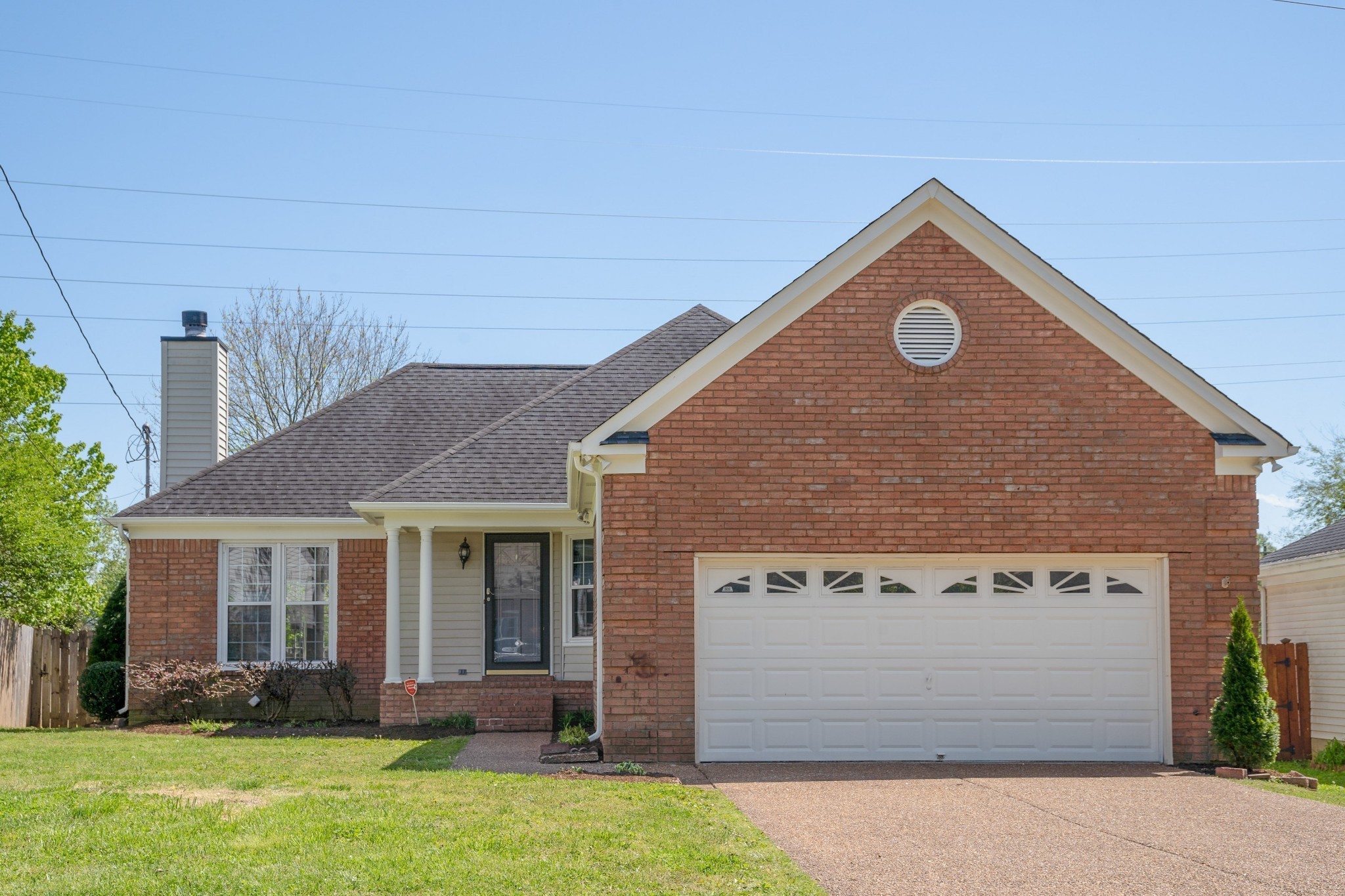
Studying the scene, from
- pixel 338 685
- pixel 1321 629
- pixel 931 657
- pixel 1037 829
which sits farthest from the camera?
pixel 1321 629

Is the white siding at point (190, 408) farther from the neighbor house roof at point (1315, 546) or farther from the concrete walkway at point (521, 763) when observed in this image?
the neighbor house roof at point (1315, 546)

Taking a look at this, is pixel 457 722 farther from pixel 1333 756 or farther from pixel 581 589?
pixel 1333 756

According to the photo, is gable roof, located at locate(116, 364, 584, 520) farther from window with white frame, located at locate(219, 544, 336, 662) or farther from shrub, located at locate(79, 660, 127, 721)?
shrub, located at locate(79, 660, 127, 721)

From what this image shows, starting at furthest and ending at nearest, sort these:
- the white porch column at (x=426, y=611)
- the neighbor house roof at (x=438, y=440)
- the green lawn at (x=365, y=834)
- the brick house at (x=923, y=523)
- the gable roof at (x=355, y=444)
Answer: the gable roof at (x=355, y=444) → the neighbor house roof at (x=438, y=440) → the white porch column at (x=426, y=611) → the brick house at (x=923, y=523) → the green lawn at (x=365, y=834)

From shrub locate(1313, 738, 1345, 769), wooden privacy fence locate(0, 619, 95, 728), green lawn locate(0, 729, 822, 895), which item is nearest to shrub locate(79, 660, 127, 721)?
wooden privacy fence locate(0, 619, 95, 728)

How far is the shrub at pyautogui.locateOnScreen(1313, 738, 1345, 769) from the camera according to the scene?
1845 centimetres

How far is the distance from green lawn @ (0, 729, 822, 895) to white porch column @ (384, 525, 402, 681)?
5.10m

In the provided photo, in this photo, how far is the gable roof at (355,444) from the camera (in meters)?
19.2

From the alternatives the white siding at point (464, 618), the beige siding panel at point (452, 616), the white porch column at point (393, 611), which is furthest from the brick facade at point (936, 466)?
the beige siding panel at point (452, 616)

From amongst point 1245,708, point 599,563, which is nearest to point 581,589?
point 599,563

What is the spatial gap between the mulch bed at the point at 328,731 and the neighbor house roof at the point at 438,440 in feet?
9.87

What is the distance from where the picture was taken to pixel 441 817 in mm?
9297

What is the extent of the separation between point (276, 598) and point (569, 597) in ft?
14.6

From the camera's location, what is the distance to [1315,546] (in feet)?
69.3
